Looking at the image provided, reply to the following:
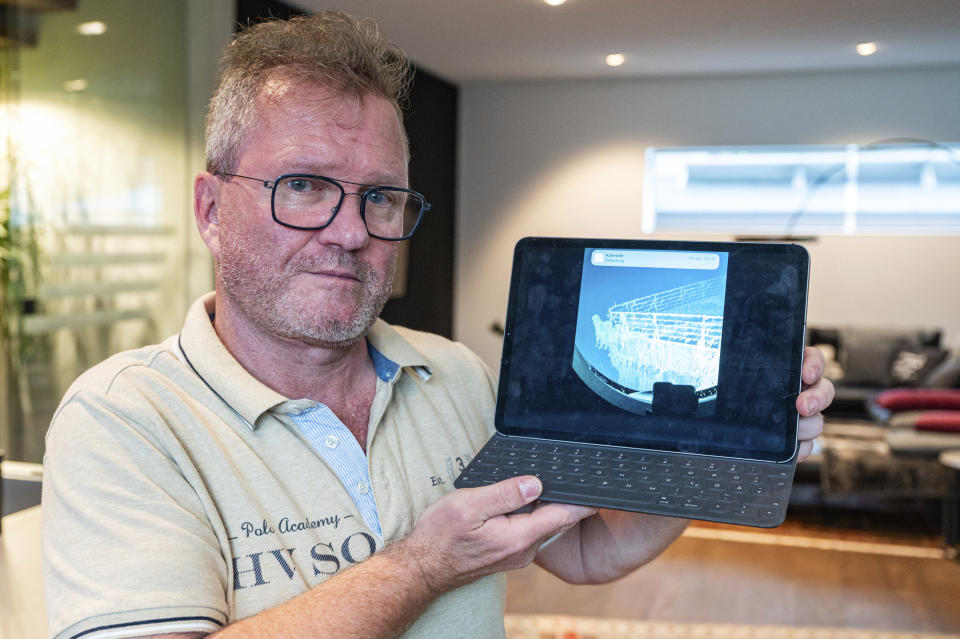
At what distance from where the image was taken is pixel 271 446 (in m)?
1.02

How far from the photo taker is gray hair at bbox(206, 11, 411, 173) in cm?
107

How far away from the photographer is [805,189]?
666 centimetres

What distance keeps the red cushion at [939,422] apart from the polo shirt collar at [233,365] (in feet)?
13.8

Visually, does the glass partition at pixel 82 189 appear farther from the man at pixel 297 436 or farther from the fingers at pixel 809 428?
the fingers at pixel 809 428

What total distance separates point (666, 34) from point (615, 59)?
A: 84 centimetres

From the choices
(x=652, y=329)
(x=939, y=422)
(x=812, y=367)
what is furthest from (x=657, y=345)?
(x=939, y=422)

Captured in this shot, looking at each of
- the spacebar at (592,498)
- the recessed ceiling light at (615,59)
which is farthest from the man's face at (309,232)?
the recessed ceiling light at (615,59)

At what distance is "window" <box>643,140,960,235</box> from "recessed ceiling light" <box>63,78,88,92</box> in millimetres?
4488

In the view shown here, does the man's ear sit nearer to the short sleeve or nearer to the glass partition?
the short sleeve

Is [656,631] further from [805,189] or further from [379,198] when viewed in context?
[805,189]

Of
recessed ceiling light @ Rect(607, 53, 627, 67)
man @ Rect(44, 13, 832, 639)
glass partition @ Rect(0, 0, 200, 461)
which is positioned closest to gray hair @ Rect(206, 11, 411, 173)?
man @ Rect(44, 13, 832, 639)

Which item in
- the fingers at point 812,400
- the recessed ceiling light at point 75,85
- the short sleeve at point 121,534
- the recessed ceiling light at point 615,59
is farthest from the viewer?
the recessed ceiling light at point 615,59

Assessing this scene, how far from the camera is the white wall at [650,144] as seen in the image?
6336mm

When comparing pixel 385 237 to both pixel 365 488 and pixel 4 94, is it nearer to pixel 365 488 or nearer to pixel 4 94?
pixel 365 488
